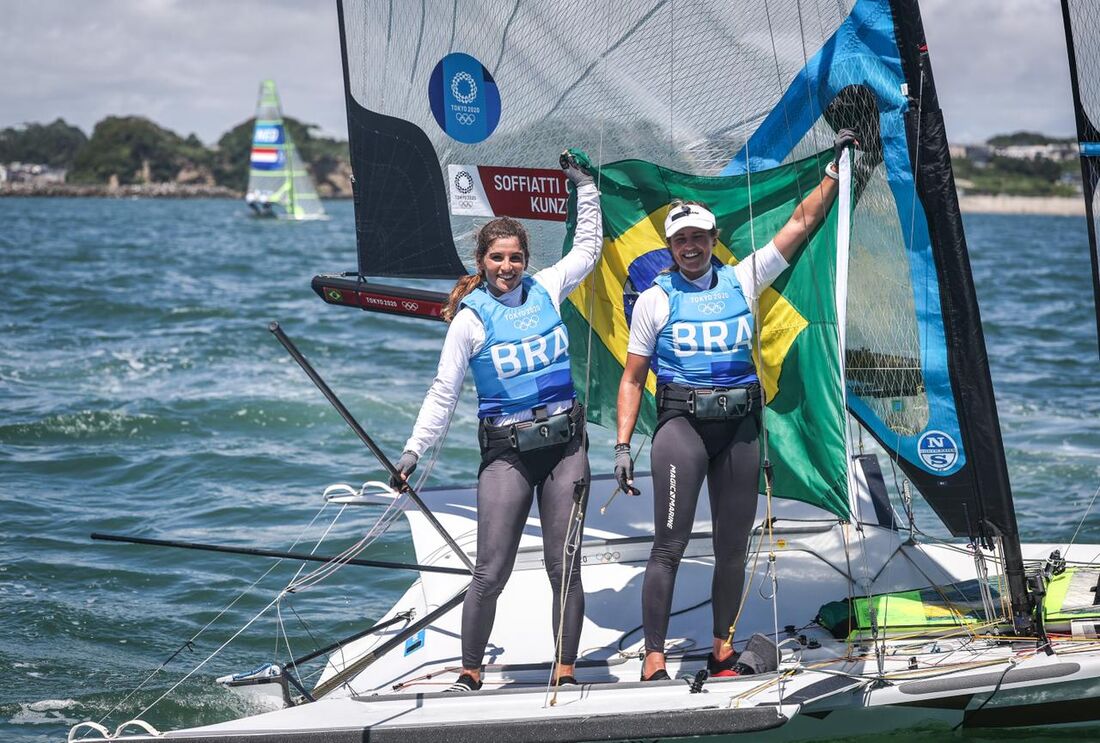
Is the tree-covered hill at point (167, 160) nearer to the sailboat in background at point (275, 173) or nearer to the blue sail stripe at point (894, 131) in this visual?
the sailboat in background at point (275, 173)

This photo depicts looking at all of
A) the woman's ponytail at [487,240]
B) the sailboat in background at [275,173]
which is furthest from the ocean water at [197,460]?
the sailboat in background at [275,173]

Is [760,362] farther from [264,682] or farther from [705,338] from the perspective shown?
[264,682]

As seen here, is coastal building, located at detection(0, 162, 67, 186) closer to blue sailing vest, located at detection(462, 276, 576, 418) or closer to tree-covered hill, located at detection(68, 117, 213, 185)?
tree-covered hill, located at detection(68, 117, 213, 185)

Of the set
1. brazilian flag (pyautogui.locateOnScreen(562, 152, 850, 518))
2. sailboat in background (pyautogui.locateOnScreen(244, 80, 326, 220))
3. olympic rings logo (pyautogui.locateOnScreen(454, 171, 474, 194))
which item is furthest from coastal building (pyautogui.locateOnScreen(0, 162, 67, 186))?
brazilian flag (pyautogui.locateOnScreen(562, 152, 850, 518))

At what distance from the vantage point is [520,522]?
155 inches

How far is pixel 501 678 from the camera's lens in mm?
4254

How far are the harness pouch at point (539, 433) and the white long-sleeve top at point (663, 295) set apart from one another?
0.35 m

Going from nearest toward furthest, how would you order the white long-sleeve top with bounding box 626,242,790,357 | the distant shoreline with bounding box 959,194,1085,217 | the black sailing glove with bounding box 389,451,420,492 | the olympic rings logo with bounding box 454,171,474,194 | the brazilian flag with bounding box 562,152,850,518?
1. the black sailing glove with bounding box 389,451,420,492
2. the white long-sleeve top with bounding box 626,242,790,357
3. the brazilian flag with bounding box 562,152,850,518
4. the olympic rings logo with bounding box 454,171,474,194
5. the distant shoreline with bounding box 959,194,1085,217

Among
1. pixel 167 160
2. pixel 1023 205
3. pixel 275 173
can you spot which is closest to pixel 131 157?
pixel 167 160

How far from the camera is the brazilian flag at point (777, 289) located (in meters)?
4.39

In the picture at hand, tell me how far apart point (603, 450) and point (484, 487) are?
5018 millimetres

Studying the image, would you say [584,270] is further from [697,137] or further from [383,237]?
[383,237]

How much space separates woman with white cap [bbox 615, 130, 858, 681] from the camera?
12.7 feet

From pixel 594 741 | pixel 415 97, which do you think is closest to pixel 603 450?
pixel 415 97
